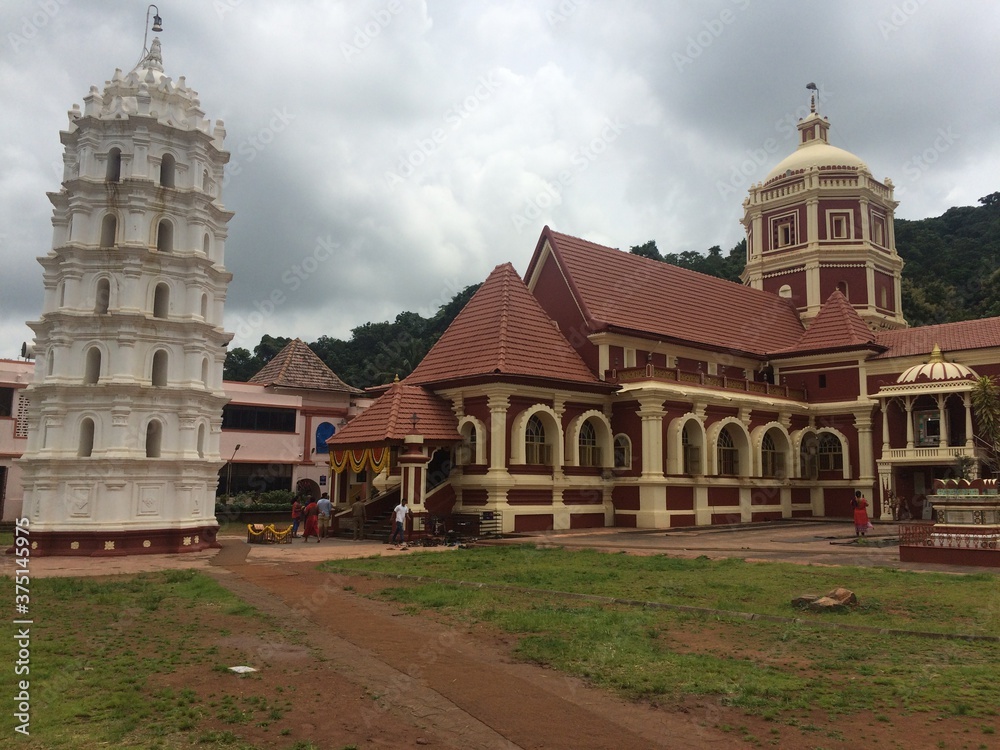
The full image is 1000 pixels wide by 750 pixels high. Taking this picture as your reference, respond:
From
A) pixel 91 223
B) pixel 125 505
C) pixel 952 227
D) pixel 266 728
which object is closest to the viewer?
pixel 266 728

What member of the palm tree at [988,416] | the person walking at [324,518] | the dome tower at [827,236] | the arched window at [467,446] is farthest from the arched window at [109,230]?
the dome tower at [827,236]

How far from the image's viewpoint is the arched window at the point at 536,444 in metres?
26.6

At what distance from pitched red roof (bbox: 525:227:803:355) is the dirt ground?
69.2 feet

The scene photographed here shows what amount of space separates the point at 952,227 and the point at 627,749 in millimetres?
76454

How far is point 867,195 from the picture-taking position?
4009cm

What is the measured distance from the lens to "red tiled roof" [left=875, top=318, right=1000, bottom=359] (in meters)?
31.1

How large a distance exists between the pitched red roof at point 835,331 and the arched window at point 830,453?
3.85 meters

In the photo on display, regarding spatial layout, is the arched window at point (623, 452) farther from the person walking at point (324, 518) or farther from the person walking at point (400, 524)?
the person walking at point (324, 518)

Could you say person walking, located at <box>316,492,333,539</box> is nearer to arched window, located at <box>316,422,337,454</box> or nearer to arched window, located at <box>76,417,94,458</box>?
arched window, located at <box>76,417,94,458</box>

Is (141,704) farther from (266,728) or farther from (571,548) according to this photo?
(571,548)

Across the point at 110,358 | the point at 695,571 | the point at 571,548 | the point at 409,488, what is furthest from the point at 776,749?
the point at 110,358

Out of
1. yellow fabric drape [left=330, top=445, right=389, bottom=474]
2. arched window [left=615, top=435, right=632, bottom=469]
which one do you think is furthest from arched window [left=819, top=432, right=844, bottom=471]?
yellow fabric drape [left=330, top=445, right=389, bottom=474]

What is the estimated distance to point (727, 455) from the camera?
31016 millimetres

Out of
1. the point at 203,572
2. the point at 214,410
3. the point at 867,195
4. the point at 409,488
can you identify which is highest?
the point at 867,195
